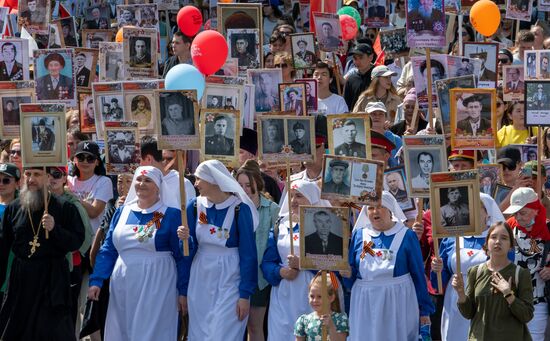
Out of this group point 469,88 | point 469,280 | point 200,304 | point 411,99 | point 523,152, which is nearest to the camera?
point 469,280

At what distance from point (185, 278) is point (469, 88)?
3159mm

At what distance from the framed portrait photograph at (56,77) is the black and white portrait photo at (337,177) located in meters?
4.65

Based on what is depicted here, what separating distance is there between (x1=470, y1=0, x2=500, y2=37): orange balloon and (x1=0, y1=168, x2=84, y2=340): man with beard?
6.94 meters

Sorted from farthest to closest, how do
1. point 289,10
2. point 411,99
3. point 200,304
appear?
point 289,10
point 411,99
point 200,304

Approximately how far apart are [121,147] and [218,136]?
3.08 feet

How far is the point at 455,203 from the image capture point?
11.3m

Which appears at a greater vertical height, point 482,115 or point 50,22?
point 50,22

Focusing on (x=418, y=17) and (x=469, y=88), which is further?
(x=418, y=17)

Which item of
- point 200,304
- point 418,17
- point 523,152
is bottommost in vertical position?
point 200,304

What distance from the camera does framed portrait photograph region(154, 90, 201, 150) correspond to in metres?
12.3

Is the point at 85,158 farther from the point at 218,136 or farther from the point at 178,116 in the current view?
the point at 178,116

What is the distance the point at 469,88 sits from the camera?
1310cm

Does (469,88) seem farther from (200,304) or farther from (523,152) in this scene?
(200,304)

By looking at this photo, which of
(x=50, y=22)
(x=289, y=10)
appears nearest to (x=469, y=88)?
(x=50, y=22)
